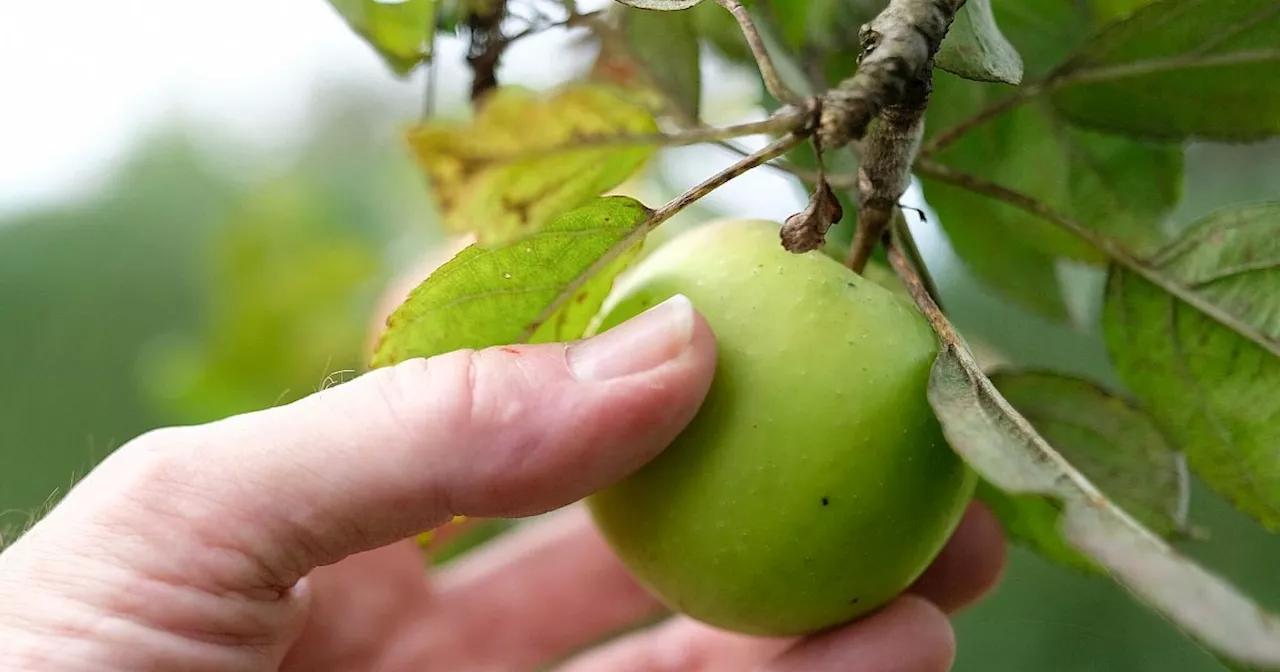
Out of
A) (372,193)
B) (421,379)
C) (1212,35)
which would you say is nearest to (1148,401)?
(1212,35)

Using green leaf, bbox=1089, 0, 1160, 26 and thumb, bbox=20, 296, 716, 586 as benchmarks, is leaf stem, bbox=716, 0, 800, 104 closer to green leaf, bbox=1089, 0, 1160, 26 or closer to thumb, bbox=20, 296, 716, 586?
thumb, bbox=20, 296, 716, 586

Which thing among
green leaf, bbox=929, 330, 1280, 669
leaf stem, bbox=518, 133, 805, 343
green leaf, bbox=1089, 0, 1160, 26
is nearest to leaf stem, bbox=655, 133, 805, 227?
leaf stem, bbox=518, 133, 805, 343

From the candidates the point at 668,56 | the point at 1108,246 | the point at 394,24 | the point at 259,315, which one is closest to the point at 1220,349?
the point at 1108,246

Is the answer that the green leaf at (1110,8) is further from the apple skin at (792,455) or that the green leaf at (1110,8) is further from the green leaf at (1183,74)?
the apple skin at (792,455)

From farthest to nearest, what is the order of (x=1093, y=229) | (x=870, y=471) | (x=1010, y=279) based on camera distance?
(x=1010, y=279) → (x=1093, y=229) → (x=870, y=471)

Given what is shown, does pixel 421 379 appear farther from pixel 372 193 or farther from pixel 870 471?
pixel 372 193

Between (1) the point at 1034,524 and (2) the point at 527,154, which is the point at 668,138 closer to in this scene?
(2) the point at 527,154
